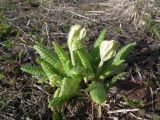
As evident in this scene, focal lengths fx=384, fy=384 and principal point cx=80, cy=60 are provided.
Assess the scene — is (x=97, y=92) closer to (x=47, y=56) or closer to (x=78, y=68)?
(x=78, y=68)

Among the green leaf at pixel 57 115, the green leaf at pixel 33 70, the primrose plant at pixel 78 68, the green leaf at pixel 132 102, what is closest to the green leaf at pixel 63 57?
the primrose plant at pixel 78 68

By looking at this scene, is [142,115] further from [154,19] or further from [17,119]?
[154,19]

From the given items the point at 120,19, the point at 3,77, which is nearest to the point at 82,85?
the point at 3,77

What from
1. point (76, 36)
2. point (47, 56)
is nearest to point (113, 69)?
point (76, 36)

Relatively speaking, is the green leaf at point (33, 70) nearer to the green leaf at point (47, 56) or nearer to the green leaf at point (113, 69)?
the green leaf at point (47, 56)

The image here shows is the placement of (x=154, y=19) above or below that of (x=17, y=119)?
above

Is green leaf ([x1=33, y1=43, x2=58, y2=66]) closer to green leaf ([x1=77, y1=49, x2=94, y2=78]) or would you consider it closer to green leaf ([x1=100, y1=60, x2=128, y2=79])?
green leaf ([x1=77, y1=49, x2=94, y2=78])

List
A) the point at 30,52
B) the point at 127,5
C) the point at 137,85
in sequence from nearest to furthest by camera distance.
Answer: the point at 137,85
the point at 30,52
the point at 127,5
